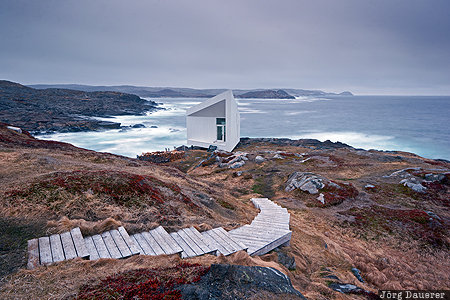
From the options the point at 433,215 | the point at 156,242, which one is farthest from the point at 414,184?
the point at 156,242

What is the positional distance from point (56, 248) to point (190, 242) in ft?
10.7

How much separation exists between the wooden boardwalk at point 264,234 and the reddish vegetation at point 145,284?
300cm

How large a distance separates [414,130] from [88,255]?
3934 inches

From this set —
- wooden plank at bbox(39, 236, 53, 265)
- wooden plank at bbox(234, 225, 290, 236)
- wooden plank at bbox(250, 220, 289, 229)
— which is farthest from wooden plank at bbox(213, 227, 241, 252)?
wooden plank at bbox(39, 236, 53, 265)

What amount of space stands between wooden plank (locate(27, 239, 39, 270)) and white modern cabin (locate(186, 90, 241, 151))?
31.4 m

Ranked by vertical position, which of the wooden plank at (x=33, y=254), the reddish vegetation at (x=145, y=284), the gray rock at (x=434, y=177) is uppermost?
the reddish vegetation at (x=145, y=284)

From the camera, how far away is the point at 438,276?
33.4ft

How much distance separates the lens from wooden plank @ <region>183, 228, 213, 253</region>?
691 cm

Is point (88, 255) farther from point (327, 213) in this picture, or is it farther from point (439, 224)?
point (439, 224)

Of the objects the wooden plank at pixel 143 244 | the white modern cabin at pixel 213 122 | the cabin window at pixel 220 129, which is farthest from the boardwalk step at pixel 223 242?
the cabin window at pixel 220 129

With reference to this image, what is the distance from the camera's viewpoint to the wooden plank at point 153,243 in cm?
655

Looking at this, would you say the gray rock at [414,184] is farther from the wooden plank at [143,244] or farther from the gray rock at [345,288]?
the wooden plank at [143,244]

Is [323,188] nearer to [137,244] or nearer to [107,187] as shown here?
[107,187]

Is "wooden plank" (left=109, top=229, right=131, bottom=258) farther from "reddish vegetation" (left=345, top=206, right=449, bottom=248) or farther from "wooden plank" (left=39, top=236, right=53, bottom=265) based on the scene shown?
"reddish vegetation" (left=345, top=206, right=449, bottom=248)
